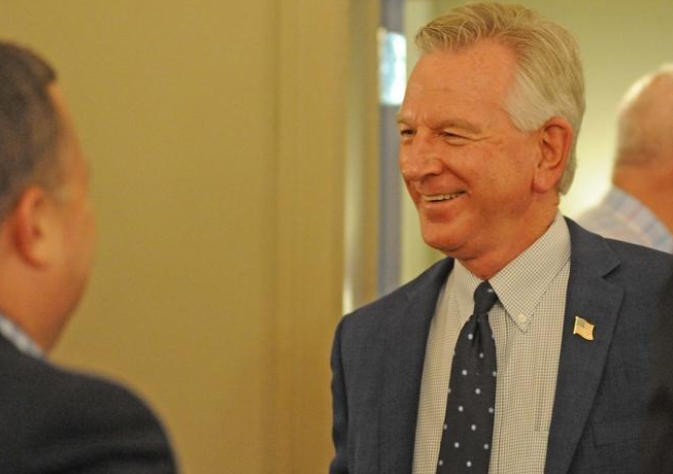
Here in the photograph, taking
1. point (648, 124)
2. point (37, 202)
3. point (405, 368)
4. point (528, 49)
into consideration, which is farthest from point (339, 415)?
point (648, 124)

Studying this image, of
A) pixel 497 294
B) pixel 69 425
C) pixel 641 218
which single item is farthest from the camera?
pixel 641 218

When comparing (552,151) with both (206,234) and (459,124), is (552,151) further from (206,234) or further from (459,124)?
(206,234)

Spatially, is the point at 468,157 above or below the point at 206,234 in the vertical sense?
above

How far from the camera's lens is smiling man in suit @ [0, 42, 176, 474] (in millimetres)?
1161

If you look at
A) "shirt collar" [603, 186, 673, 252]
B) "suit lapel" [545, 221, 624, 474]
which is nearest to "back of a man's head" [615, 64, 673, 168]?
"shirt collar" [603, 186, 673, 252]

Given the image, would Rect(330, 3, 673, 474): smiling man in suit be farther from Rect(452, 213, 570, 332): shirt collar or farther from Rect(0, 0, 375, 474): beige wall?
Rect(0, 0, 375, 474): beige wall

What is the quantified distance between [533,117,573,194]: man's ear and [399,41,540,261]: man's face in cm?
4

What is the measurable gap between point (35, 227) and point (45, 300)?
0.26 feet

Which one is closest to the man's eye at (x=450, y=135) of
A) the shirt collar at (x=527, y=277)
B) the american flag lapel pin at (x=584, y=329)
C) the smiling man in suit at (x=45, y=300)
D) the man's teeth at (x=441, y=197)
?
the man's teeth at (x=441, y=197)

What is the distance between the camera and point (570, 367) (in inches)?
83.4

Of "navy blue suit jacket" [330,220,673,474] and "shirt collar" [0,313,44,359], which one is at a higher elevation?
"shirt collar" [0,313,44,359]

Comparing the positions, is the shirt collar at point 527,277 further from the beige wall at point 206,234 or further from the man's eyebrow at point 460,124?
the beige wall at point 206,234

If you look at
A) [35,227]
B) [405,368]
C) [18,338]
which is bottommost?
[405,368]

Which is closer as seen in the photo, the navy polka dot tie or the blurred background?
the navy polka dot tie
